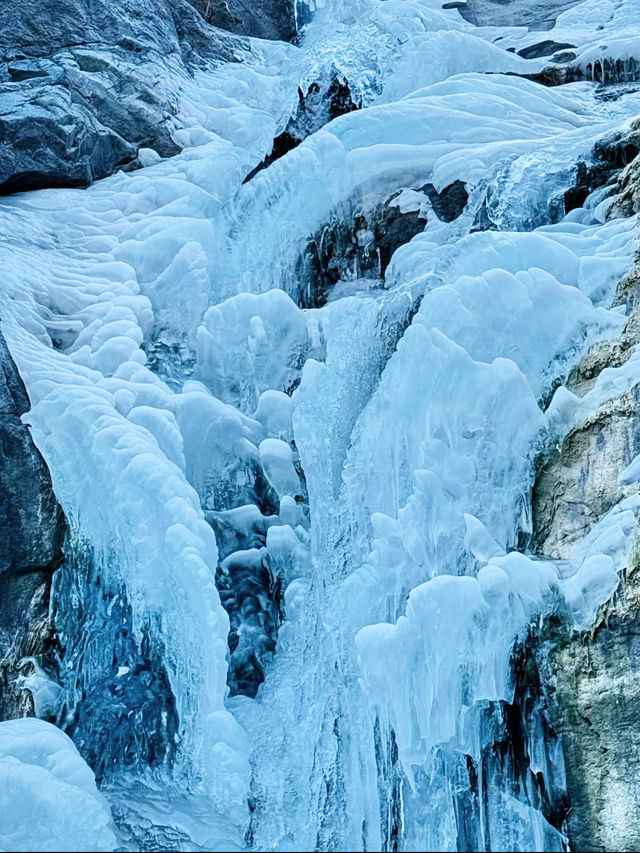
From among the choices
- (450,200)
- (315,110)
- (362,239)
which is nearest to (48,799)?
(362,239)

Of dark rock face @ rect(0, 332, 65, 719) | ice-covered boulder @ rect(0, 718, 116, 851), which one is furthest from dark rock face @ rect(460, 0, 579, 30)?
ice-covered boulder @ rect(0, 718, 116, 851)

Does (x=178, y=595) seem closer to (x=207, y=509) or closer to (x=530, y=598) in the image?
(x=207, y=509)

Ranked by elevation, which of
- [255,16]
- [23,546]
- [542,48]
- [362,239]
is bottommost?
[23,546]

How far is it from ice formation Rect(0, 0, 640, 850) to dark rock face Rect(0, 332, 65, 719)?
0.08m

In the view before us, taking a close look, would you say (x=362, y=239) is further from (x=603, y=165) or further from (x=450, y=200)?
(x=603, y=165)

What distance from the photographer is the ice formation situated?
3523 millimetres

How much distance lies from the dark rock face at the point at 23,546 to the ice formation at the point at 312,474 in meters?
0.08

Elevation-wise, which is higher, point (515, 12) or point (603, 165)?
point (515, 12)

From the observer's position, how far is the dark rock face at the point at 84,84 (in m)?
6.55

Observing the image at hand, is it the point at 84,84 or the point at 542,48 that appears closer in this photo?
the point at 84,84

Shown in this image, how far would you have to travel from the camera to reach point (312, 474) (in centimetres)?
450

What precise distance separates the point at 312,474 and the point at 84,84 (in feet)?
13.6

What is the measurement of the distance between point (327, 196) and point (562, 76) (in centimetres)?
275

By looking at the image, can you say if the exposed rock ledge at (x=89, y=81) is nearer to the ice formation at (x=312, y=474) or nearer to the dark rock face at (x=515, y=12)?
the ice formation at (x=312, y=474)
